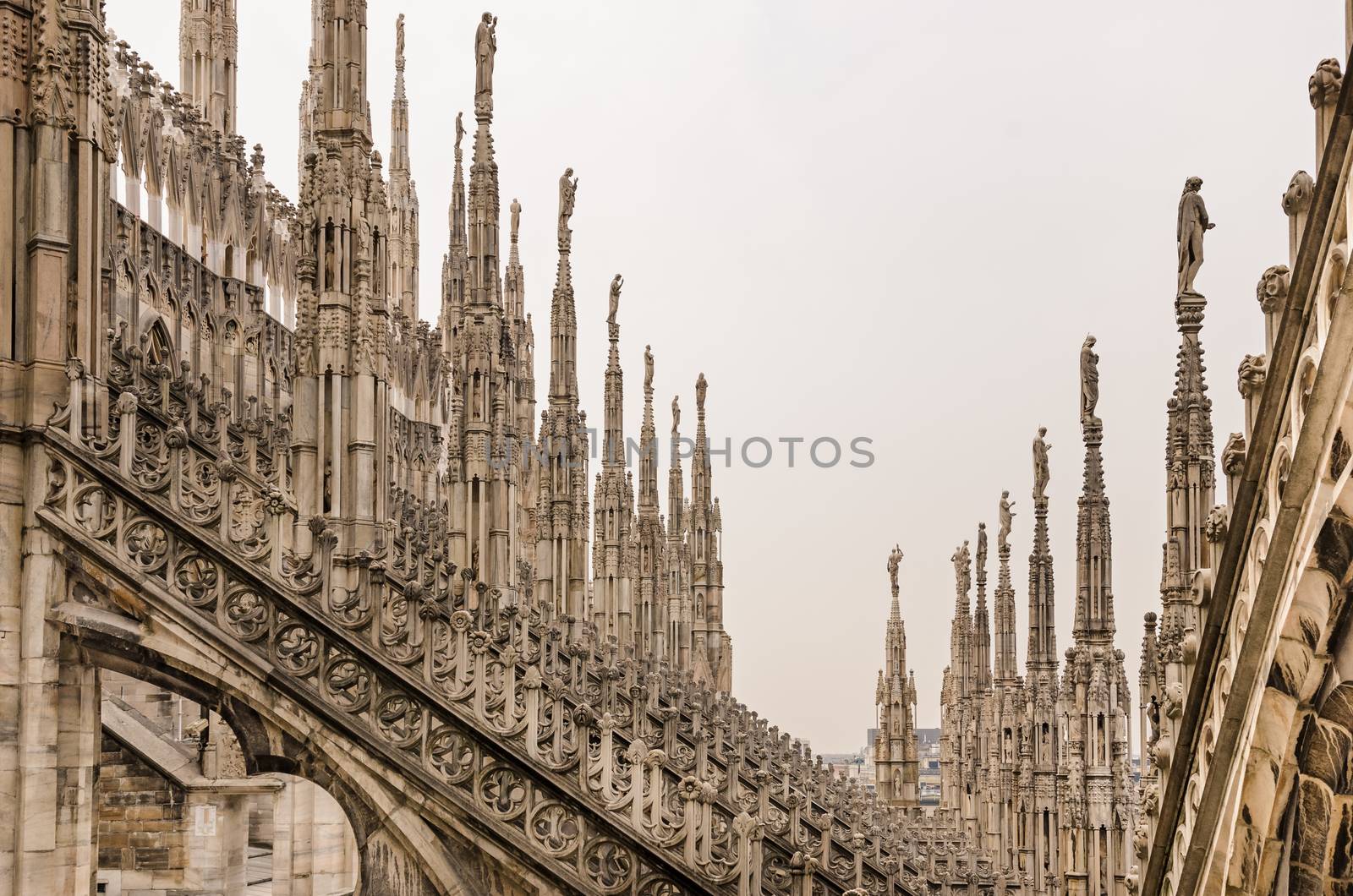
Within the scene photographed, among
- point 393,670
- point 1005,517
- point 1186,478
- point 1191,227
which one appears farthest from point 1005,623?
point 393,670

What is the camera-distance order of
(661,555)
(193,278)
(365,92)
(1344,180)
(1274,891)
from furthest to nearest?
(661,555) → (193,278) → (365,92) → (1274,891) → (1344,180)

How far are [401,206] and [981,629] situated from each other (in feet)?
70.1

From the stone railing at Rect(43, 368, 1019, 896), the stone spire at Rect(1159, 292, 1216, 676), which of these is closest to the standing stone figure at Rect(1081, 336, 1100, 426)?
the stone spire at Rect(1159, 292, 1216, 676)

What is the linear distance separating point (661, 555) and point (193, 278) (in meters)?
17.4

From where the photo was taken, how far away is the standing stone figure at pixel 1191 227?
1230cm

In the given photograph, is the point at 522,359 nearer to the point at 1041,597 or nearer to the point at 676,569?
the point at 676,569

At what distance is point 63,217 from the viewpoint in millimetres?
9398

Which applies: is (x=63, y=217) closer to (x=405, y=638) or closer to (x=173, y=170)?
(x=405, y=638)

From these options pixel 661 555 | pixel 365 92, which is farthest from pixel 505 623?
pixel 661 555

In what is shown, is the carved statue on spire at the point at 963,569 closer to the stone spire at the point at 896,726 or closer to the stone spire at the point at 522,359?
the stone spire at the point at 896,726

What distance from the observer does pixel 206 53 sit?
1107 inches

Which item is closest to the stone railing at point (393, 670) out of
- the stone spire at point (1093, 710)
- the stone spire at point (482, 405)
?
the stone spire at point (1093, 710)

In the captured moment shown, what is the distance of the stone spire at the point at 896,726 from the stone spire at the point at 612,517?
22.7 feet

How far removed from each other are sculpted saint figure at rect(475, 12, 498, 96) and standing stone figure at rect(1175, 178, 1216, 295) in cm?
1073
